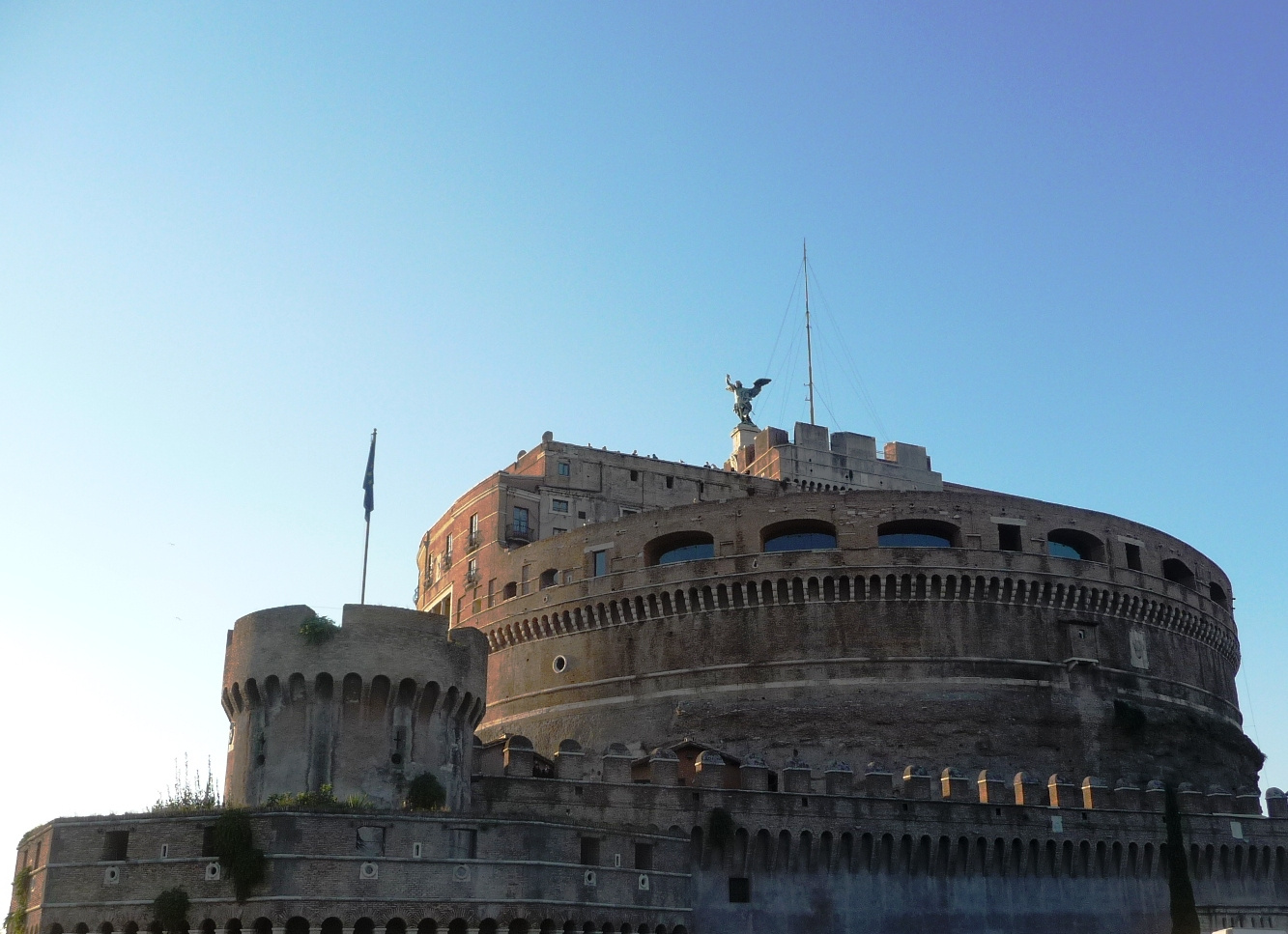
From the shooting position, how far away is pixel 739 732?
171ft

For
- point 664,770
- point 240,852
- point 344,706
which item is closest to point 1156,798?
point 664,770

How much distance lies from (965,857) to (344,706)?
19.1 m

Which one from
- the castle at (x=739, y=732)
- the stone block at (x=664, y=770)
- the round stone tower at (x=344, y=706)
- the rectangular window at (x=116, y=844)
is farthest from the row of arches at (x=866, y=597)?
the rectangular window at (x=116, y=844)

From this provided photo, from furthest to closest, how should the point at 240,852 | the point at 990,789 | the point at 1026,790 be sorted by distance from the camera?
1. the point at 1026,790
2. the point at 990,789
3. the point at 240,852

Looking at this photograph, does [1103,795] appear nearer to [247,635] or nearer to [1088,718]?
[1088,718]

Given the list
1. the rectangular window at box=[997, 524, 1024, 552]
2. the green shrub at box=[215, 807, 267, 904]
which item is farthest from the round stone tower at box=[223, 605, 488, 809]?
the rectangular window at box=[997, 524, 1024, 552]

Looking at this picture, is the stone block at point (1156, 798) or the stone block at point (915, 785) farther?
the stone block at point (1156, 798)

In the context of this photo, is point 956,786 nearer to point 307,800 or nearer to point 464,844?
point 464,844

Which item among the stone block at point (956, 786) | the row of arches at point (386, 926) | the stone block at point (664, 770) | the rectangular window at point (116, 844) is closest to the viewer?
the row of arches at point (386, 926)

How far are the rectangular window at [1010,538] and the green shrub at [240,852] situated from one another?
1305 inches

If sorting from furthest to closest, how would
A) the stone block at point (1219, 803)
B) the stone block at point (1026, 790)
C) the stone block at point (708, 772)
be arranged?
the stone block at point (1219, 803) < the stone block at point (1026, 790) < the stone block at point (708, 772)

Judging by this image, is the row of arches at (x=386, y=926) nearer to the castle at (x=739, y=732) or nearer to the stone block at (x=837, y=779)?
the castle at (x=739, y=732)

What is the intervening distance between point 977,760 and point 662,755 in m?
16.0

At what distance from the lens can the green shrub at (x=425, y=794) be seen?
35.7 m
